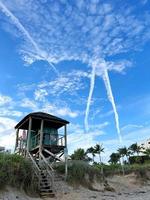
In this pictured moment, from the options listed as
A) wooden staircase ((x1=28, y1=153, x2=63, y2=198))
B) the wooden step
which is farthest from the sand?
wooden staircase ((x1=28, y1=153, x2=63, y2=198))

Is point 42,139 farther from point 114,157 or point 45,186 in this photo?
point 114,157

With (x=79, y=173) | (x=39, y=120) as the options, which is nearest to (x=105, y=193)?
(x=79, y=173)

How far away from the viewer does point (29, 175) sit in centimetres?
1568

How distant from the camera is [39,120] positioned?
890 inches

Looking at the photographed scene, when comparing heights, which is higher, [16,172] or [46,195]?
[16,172]

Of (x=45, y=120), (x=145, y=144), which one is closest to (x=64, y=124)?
(x=45, y=120)

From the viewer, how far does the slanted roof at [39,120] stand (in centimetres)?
2166

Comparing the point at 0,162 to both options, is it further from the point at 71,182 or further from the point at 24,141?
the point at 24,141

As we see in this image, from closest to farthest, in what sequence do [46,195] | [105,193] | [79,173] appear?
[46,195] < [105,193] < [79,173]

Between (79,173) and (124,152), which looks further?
(124,152)

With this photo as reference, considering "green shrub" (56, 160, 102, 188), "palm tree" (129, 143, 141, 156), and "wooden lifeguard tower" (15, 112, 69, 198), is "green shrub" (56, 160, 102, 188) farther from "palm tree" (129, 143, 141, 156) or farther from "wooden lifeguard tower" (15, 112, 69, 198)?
"palm tree" (129, 143, 141, 156)

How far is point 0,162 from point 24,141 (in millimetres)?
8539

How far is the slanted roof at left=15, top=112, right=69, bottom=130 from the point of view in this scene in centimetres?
2166

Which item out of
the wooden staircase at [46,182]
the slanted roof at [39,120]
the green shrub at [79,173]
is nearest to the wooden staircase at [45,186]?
the wooden staircase at [46,182]
